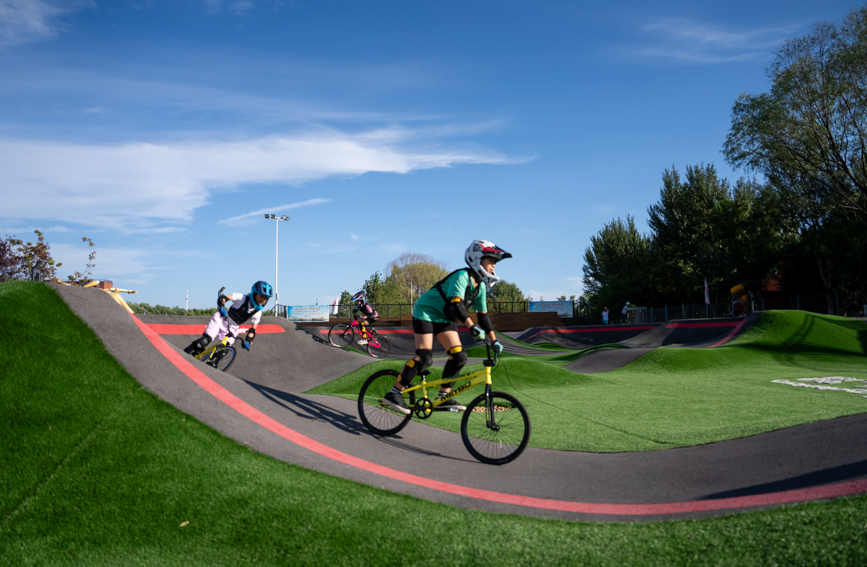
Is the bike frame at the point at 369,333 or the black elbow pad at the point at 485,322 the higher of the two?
the black elbow pad at the point at 485,322

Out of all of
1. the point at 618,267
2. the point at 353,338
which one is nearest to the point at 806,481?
the point at 353,338

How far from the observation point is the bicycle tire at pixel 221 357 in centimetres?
1085

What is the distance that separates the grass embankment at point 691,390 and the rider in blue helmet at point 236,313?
2853 mm

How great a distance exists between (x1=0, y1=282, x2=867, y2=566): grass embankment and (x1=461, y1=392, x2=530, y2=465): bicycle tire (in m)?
1.51

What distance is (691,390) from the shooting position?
1091 centimetres

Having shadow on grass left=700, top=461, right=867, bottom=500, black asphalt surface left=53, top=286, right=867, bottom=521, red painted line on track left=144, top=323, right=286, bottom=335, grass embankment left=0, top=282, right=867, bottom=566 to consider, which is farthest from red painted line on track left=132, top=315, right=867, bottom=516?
red painted line on track left=144, top=323, right=286, bottom=335

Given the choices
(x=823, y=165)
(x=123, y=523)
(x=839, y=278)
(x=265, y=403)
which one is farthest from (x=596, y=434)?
(x=839, y=278)

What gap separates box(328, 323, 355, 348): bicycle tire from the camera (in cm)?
2170

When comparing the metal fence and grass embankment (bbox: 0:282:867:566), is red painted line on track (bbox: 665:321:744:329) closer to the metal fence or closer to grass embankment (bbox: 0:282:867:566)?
the metal fence

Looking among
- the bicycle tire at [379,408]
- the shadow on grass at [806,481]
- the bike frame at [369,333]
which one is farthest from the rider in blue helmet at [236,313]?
the bike frame at [369,333]

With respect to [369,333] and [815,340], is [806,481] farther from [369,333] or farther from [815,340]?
[369,333]

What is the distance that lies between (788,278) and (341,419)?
50.0 meters

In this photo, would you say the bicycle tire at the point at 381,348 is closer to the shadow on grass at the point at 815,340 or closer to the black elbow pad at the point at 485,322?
the shadow on grass at the point at 815,340

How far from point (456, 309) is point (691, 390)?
7.97 meters
